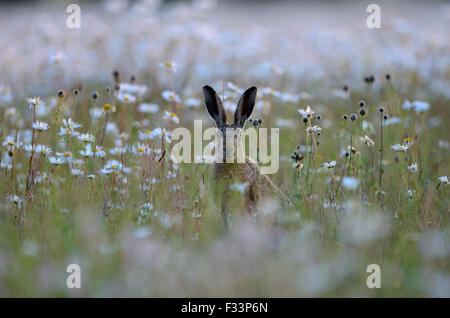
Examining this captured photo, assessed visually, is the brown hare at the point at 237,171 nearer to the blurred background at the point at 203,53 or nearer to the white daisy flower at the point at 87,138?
the white daisy flower at the point at 87,138

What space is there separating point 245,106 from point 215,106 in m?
0.27

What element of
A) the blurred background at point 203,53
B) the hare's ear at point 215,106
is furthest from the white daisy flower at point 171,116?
the blurred background at point 203,53

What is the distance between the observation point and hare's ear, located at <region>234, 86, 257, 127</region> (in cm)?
397

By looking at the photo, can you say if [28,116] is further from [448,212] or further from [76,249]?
[448,212]

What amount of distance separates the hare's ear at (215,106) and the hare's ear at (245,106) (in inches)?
4.6

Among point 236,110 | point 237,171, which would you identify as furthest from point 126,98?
point 237,171

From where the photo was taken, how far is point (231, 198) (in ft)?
11.8

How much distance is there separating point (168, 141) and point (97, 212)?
101cm

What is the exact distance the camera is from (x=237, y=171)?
3.84 meters

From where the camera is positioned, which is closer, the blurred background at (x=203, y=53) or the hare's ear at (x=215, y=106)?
the hare's ear at (x=215, y=106)

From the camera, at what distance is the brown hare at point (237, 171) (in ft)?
11.9

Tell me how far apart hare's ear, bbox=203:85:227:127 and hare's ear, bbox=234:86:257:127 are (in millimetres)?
117

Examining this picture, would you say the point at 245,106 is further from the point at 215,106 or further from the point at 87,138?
the point at 87,138
